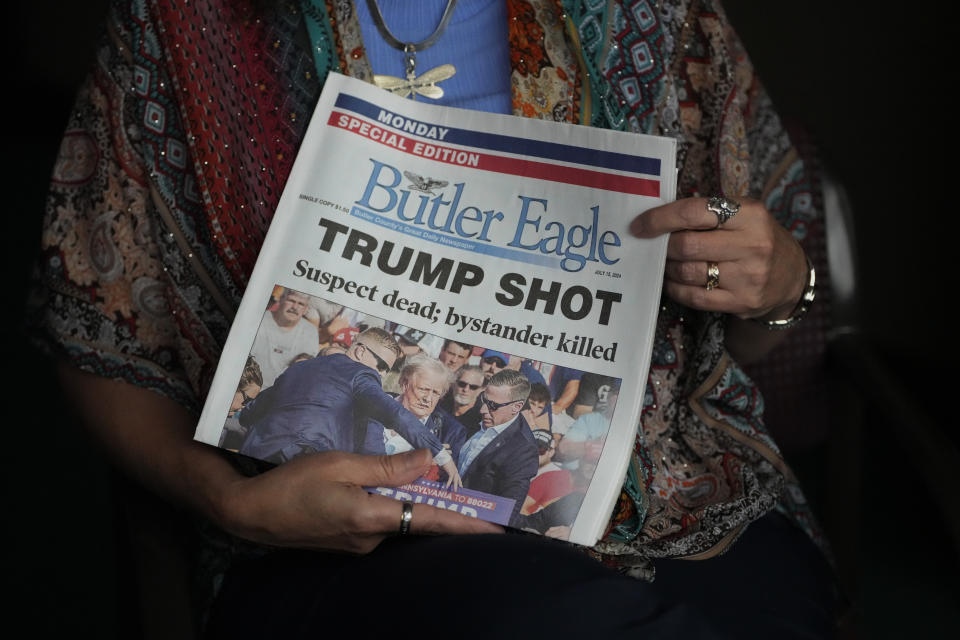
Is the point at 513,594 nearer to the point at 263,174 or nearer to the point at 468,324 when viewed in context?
the point at 468,324

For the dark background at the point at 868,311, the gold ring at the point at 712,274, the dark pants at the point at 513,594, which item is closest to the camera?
the dark pants at the point at 513,594

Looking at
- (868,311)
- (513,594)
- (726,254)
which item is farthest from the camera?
(868,311)

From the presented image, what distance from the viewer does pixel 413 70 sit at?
0.81 metres

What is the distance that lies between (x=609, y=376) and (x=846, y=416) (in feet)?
2.02

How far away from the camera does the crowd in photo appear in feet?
2.16

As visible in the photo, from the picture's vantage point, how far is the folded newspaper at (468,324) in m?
0.66

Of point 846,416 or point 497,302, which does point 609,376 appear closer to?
point 497,302

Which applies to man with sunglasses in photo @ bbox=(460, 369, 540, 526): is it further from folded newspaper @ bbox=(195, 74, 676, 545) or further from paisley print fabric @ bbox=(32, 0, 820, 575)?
paisley print fabric @ bbox=(32, 0, 820, 575)

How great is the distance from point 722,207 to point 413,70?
32cm

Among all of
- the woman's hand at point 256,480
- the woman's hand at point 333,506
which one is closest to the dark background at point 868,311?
the woman's hand at point 256,480

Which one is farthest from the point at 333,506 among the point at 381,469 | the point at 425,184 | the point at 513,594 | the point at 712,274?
the point at 712,274

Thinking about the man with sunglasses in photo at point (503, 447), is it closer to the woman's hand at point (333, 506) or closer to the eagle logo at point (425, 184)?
the woman's hand at point (333, 506)

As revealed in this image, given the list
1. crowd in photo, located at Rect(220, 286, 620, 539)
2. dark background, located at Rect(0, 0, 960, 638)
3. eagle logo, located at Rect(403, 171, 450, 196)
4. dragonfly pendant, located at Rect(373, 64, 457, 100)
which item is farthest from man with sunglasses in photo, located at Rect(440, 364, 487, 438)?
dark background, located at Rect(0, 0, 960, 638)

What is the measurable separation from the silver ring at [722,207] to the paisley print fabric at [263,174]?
13cm
